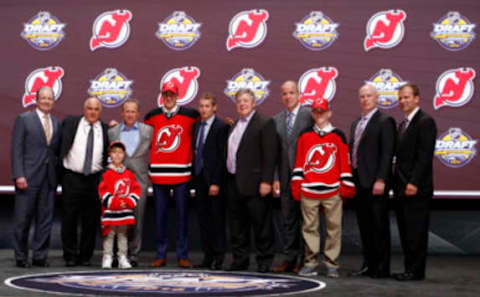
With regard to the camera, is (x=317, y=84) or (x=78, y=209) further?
(x=317, y=84)

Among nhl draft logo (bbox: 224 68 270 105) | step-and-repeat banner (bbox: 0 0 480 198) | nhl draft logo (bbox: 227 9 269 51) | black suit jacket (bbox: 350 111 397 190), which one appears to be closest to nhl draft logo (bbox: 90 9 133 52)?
step-and-repeat banner (bbox: 0 0 480 198)

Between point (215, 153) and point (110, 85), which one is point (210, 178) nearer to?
point (215, 153)

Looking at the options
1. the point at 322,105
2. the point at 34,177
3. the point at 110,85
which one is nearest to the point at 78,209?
the point at 34,177

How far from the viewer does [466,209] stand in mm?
6203

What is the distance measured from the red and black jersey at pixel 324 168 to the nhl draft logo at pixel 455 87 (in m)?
1.78

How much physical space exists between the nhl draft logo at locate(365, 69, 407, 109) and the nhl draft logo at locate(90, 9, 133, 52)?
2503 millimetres

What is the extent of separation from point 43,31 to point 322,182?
3422mm

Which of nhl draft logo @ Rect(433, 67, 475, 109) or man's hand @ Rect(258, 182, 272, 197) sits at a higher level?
nhl draft logo @ Rect(433, 67, 475, 109)

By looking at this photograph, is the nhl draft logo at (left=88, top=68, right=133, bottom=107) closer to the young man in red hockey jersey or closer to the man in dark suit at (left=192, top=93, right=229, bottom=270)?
the man in dark suit at (left=192, top=93, right=229, bottom=270)

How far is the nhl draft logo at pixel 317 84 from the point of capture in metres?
6.13

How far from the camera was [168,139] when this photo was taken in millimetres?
5281

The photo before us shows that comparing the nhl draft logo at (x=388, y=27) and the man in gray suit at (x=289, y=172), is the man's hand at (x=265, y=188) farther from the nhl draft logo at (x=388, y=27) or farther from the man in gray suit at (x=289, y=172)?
the nhl draft logo at (x=388, y=27)

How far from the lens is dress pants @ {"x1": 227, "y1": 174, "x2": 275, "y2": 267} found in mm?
4988

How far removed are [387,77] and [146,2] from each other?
2519 mm
